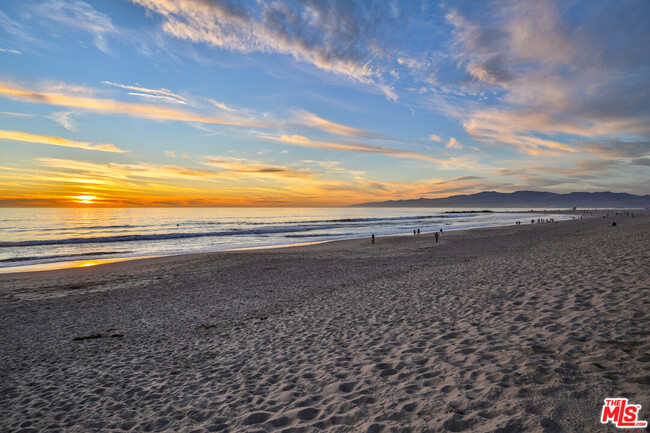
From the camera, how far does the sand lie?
441 centimetres

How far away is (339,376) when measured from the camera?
18.8ft

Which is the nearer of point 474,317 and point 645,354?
point 645,354

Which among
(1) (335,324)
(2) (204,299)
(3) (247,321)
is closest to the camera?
(1) (335,324)

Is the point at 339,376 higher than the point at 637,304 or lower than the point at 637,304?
lower

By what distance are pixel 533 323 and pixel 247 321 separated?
7723 mm

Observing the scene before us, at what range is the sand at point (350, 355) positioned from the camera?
4406 millimetres

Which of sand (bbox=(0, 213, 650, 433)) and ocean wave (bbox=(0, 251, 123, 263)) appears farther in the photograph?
ocean wave (bbox=(0, 251, 123, 263))

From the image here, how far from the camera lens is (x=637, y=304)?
24.2 ft

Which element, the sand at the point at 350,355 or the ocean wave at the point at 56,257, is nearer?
the sand at the point at 350,355

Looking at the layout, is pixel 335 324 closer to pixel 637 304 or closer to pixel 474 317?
pixel 474 317

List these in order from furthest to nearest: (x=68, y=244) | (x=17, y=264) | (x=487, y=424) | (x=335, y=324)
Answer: (x=68, y=244) → (x=17, y=264) → (x=335, y=324) → (x=487, y=424)

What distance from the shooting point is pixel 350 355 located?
662 centimetres

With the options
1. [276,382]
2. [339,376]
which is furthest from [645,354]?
[276,382]

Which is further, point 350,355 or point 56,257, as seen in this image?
point 56,257
